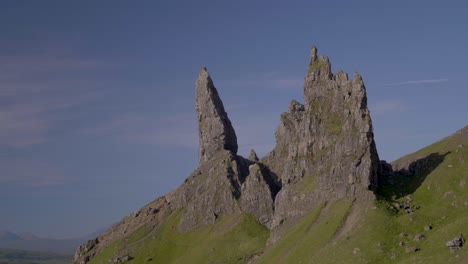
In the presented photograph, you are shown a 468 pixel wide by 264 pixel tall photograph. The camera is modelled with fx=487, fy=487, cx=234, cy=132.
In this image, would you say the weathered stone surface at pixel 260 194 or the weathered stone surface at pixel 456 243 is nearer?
the weathered stone surface at pixel 456 243

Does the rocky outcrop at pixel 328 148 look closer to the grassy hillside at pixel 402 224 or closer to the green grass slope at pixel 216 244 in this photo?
the grassy hillside at pixel 402 224

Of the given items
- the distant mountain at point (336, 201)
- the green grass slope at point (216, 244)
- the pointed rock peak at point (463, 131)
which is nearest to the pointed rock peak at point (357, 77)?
the distant mountain at point (336, 201)

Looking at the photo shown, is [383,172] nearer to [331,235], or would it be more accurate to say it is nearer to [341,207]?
[341,207]

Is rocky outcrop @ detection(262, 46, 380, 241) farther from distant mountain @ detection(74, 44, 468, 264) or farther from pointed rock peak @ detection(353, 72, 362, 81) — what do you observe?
distant mountain @ detection(74, 44, 468, 264)

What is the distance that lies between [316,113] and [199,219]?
2858 inches

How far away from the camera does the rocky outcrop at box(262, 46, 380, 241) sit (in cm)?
12756

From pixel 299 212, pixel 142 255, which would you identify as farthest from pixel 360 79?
pixel 142 255

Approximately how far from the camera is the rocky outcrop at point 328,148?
12756 cm

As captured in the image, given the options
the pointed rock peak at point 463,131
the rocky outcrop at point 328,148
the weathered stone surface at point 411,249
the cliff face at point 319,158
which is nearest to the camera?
the weathered stone surface at point 411,249

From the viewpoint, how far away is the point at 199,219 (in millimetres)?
198500

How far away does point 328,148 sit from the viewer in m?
146

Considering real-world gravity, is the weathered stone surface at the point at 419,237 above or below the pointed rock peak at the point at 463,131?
below

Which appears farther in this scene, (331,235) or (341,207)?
(341,207)

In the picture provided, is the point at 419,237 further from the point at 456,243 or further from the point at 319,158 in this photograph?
the point at 319,158
